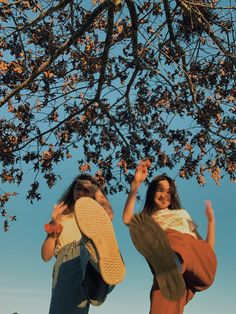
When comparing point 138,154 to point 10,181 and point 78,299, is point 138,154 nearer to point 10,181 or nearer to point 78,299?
point 10,181

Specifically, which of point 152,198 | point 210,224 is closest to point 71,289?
point 152,198

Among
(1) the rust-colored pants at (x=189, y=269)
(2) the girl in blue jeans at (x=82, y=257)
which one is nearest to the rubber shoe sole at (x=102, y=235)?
(2) the girl in blue jeans at (x=82, y=257)

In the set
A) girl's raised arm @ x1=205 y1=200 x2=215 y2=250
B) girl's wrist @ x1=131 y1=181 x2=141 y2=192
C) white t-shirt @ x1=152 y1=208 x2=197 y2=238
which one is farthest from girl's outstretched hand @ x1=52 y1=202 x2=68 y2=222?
girl's raised arm @ x1=205 y1=200 x2=215 y2=250

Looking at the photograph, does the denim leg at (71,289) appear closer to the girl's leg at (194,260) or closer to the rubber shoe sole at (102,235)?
the rubber shoe sole at (102,235)

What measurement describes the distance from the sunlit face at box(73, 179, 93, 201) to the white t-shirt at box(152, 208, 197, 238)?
0.72 meters

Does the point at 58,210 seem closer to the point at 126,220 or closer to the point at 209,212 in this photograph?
the point at 126,220

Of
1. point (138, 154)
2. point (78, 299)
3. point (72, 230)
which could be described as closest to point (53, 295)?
point (78, 299)

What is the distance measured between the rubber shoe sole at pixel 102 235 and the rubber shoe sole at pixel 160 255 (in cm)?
23

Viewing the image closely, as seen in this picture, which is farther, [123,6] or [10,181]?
[10,181]

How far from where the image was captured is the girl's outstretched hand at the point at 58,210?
5359 millimetres

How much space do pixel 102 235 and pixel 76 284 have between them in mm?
488

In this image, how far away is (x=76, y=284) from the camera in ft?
16.4

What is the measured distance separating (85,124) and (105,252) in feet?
17.8

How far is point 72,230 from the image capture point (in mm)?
5414
